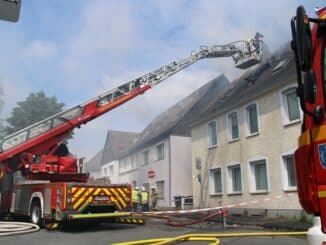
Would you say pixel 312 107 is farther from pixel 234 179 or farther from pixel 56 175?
pixel 234 179

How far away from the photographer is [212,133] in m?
24.1

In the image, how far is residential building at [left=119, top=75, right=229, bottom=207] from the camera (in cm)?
2992

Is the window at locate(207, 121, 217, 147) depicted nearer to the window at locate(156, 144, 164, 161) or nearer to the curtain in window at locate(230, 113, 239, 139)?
the curtain in window at locate(230, 113, 239, 139)

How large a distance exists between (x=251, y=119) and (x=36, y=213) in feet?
35.2

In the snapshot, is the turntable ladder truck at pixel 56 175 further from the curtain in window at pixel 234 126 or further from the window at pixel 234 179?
the window at pixel 234 179

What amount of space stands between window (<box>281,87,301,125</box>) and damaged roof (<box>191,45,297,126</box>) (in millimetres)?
396

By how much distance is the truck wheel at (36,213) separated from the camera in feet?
44.4

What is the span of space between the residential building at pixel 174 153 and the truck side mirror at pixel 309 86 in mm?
24024

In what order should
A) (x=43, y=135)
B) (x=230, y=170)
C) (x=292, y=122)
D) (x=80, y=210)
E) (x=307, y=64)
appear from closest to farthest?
(x=307, y=64) < (x=80, y=210) < (x=43, y=135) < (x=292, y=122) < (x=230, y=170)

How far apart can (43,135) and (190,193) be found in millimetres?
16615

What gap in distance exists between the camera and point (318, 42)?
4.10 metres

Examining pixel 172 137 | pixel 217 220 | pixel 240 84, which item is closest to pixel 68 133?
pixel 217 220

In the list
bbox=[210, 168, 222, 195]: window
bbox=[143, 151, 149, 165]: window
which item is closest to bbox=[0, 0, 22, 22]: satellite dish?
bbox=[210, 168, 222, 195]: window

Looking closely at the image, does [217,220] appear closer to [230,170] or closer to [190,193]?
[230,170]
